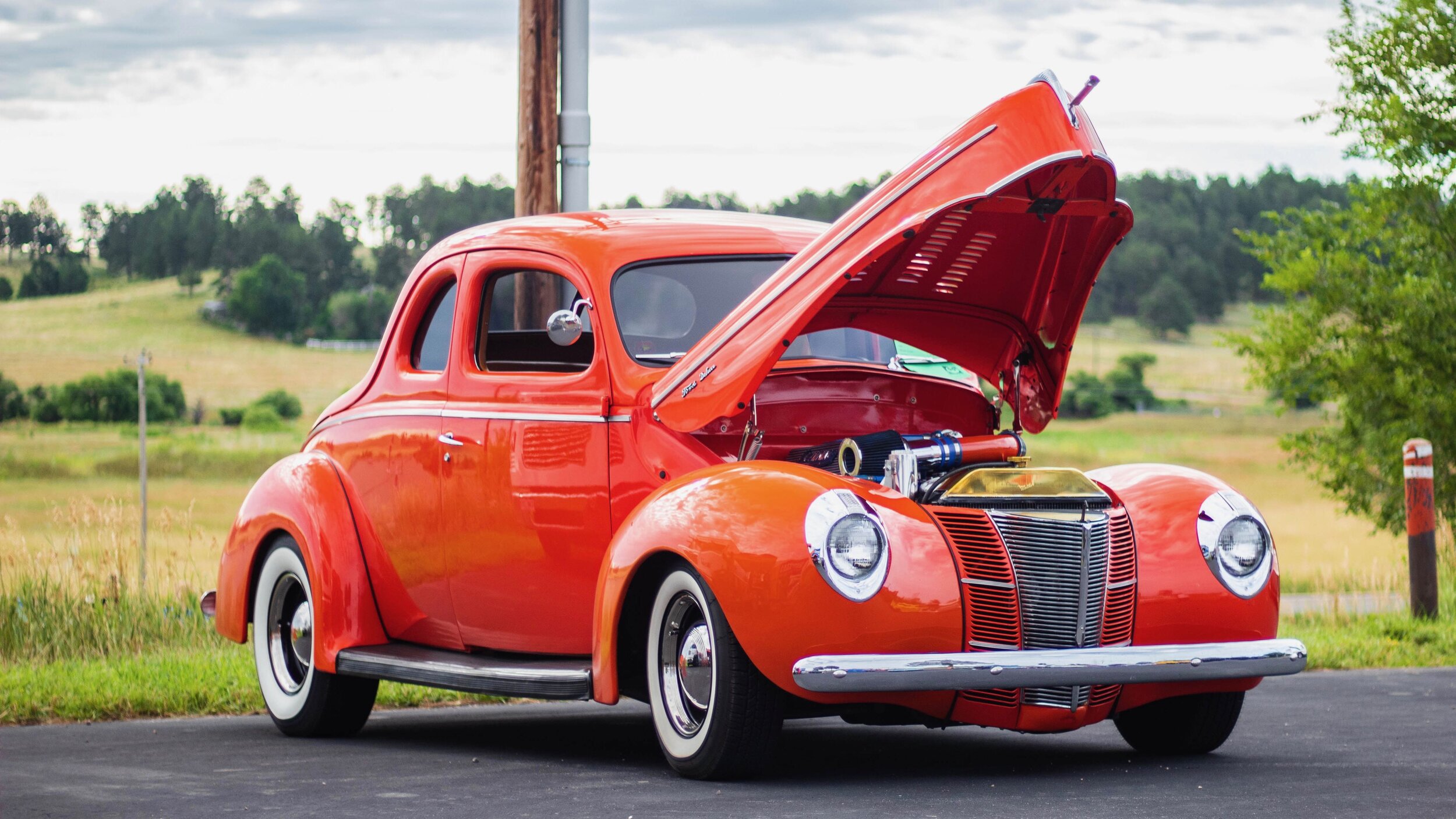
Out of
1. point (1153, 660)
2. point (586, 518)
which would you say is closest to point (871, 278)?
point (586, 518)

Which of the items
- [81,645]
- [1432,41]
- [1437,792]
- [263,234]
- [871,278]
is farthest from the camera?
[263,234]

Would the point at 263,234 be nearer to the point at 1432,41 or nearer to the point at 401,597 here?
the point at 1432,41

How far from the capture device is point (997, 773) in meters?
5.69

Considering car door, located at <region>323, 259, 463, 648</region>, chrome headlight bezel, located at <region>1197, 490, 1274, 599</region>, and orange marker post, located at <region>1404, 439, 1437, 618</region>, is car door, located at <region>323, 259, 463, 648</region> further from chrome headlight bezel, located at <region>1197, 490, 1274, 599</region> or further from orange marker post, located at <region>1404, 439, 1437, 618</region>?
orange marker post, located at <region>1404, 439, 1437, 618</region>

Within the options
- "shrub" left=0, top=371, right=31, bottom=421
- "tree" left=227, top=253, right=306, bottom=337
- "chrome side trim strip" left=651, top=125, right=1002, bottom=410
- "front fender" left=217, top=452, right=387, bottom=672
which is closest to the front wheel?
"chrome side trim strip" left=651, top=125, right=1002, bottom=410

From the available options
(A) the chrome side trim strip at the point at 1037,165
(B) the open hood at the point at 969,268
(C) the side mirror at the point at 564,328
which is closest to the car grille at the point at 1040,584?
(B) the open hood at the point at 969,268

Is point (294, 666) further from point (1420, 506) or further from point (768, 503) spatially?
point (1420, 506)

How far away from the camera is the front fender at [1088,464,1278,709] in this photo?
5559mm

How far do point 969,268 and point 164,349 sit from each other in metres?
78.6

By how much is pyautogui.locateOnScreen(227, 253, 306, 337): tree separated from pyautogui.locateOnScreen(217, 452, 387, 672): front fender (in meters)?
71.8

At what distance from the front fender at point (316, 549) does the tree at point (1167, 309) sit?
75943mm

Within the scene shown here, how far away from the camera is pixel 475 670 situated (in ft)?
20.7

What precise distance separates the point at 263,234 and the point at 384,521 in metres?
74.8

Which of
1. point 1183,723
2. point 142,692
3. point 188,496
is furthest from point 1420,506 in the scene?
point 188,496
